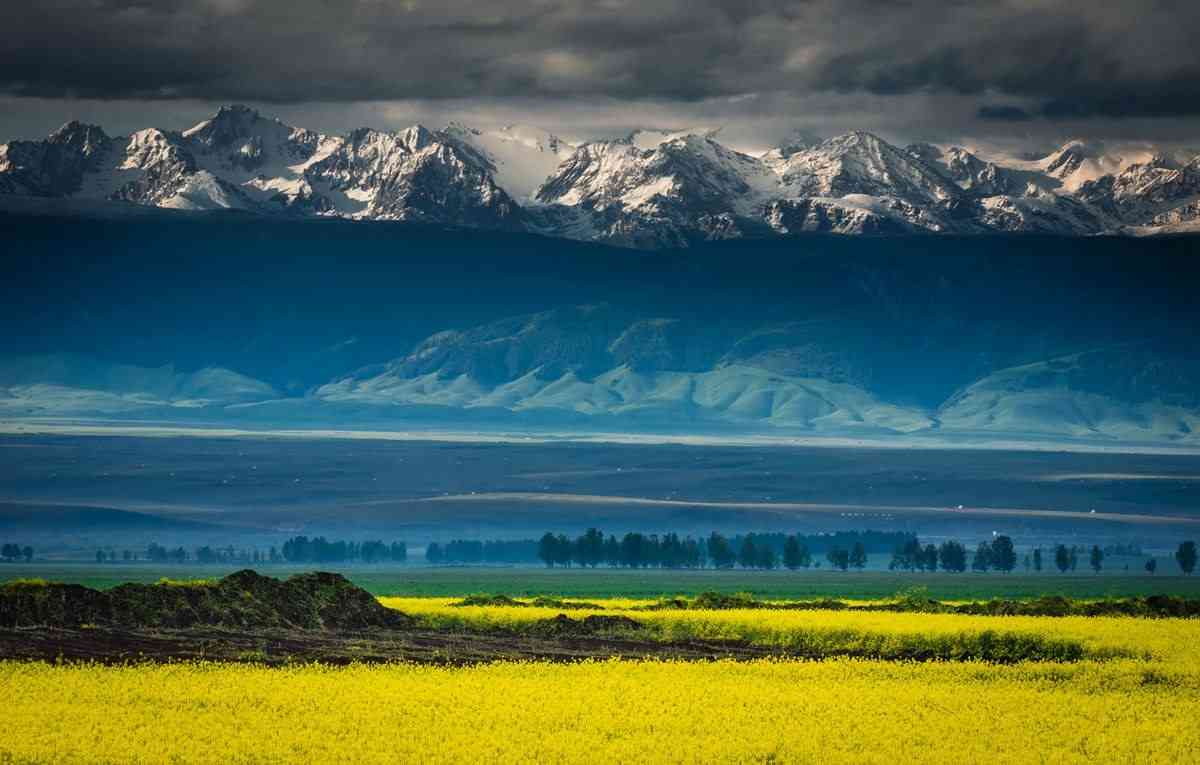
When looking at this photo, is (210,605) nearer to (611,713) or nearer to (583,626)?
(583,626)

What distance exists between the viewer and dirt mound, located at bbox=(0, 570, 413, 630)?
85.0 metres

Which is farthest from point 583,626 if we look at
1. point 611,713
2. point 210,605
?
point 611,713

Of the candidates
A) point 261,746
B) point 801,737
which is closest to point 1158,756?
point 801,737

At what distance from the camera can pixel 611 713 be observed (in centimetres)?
6475

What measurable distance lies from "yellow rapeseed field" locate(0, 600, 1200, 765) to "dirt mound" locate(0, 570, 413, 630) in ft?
47.0

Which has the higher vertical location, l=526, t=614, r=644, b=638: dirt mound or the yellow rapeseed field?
l=526, t=614, r=644, b=638: dirt mound

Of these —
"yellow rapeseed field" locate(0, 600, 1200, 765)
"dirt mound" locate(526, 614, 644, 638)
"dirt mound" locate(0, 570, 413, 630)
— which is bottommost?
"yellow rapeseed field" locate(0, 600, 1200, 765)

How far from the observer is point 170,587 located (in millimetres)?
90750

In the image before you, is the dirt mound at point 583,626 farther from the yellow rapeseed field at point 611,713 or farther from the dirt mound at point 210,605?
the yellow rapeseed field at point 611,713

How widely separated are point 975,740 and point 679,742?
8473mm

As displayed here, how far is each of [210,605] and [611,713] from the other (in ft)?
99.9

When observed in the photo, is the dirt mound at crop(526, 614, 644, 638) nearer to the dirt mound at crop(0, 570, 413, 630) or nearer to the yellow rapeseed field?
the dirt mound at crop(0, 570, 413, 630)

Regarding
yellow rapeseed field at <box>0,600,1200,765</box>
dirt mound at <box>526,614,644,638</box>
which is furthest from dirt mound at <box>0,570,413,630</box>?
yellow rapeseed field at <box>0,600,1200,765</box>

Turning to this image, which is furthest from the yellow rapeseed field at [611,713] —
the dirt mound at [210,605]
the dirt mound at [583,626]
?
the dirt mound at [583,626]
